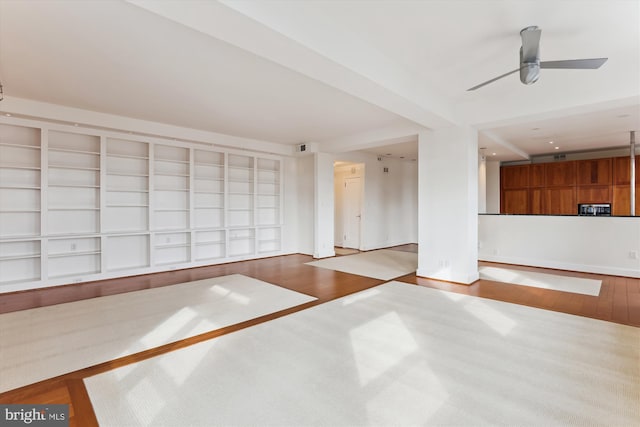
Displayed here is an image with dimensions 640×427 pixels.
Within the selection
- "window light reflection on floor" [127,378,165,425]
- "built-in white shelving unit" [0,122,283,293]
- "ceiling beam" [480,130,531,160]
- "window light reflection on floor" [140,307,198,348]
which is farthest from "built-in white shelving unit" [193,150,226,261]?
"ceiling beam" [480,130,531,160]

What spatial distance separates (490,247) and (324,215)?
3.79 metres

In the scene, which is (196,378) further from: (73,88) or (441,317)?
(73,88)

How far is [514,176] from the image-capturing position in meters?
9.09

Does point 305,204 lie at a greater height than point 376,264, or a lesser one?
greater

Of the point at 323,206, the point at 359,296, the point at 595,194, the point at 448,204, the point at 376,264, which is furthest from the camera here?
the point at 595,194

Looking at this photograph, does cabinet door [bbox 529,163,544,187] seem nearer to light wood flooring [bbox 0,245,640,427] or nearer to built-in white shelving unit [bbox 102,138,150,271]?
light wood flooring [bbox 0,245,640,427]

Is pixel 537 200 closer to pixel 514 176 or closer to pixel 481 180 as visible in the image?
pixel 514 176

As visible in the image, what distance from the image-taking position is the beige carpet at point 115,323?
2.49 meters

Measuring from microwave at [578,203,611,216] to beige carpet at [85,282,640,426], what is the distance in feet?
20.4

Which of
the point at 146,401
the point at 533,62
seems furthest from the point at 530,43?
the point at 146,401

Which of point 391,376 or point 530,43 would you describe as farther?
point 530,43

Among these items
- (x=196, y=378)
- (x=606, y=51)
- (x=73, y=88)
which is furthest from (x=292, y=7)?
(x=73, y=88)

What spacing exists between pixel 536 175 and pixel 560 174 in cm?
53

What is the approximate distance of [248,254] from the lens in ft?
24.0
